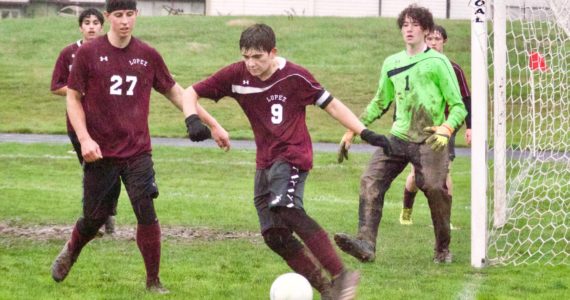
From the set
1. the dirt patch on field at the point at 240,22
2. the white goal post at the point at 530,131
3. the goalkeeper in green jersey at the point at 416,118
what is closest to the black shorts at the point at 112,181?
the goalkeeper in green jersey at the point at 416,118

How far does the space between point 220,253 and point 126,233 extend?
158 centimetres

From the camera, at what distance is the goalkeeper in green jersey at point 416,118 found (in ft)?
30.9

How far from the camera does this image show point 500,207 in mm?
11648

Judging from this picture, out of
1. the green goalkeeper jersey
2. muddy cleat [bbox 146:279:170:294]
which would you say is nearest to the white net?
the green goalkeeper jersey

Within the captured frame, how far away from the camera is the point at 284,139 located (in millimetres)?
7645

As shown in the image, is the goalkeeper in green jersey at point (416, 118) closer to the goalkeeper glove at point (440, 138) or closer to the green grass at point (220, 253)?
the goalkeeper glove at point (440, 138)

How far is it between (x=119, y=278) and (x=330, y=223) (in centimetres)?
Answer: 413

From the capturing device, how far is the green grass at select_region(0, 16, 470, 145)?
2564cm

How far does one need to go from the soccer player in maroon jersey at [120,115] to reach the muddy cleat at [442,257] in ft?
8.64

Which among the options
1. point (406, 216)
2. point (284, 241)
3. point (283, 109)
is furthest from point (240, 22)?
point (284, 241)

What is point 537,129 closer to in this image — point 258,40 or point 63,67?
point 63,67

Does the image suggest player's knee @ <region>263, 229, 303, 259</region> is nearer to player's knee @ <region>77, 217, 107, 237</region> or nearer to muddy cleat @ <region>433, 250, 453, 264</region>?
player's knee @ <region>77, 217, 107, 237</region>

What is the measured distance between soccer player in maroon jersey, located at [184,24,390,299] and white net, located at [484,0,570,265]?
3430 millimetres

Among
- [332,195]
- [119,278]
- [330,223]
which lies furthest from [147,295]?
[332,195]
